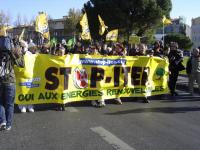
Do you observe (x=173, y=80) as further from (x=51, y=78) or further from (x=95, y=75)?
(x=51, y=78)

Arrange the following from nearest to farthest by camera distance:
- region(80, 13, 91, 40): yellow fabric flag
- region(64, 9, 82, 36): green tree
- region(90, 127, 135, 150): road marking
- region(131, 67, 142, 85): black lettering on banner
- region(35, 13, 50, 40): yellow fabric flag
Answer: region(90, 127, 135, 150): road marking → region(131, 67, 142, 85): black lettering on banner → region(35, 13, 50, 40): yellow fabric flag → region(80, 13, 91, 40): yellow fabric flag → region(64, 9, 82, 36): green tree

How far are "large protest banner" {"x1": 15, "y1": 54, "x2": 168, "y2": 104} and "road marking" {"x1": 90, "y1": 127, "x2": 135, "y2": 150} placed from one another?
101 inches

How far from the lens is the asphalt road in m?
7.06

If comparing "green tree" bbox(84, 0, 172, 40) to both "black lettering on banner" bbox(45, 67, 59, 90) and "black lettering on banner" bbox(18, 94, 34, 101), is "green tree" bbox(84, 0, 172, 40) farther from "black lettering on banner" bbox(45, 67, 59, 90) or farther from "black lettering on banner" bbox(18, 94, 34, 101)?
"black lettering on banner" bbox(18, 94, 34, 101)

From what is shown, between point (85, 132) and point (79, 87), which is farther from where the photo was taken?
point (79, 87)

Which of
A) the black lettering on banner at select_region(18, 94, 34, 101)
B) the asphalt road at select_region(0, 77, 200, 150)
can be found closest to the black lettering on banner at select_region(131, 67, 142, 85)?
the asphalt road at select_region(0, 77, 200, 150)

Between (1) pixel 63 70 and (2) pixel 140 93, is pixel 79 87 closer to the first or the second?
(1) pixel 63 70

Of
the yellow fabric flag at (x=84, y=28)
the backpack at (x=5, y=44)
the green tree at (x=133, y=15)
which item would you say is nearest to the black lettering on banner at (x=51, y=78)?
the backpack at (x=5, y=44)

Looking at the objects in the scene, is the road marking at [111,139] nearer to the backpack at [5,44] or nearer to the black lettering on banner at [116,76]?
the backpack at [5,44]

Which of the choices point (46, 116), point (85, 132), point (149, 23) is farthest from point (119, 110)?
point (149, 23)

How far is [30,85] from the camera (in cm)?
1025

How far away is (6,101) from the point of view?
792cm

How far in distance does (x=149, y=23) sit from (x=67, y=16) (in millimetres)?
26528

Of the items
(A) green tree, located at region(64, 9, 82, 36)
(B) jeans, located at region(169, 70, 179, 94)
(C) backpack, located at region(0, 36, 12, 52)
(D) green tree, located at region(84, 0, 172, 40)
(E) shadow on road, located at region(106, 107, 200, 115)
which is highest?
(A) green tree, located at region(64, 9, 82, 36)
